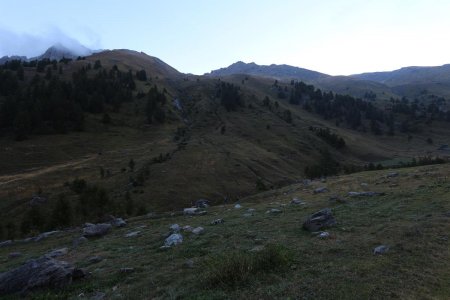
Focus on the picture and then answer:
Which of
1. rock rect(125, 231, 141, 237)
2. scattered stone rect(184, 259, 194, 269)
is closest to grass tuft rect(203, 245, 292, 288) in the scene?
scattered stone rect(184, 259, 194, 269)

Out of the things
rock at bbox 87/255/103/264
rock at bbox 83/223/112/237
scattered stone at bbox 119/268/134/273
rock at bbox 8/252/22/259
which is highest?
scattered stone at bbox 119/268/134/273

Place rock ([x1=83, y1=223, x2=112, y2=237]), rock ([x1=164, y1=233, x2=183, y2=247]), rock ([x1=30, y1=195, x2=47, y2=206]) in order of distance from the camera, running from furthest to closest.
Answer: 1. rock ([x1=30, y1=195, x2=47, y2=206])
2. rock ([x1=83, y1=223, x2=112, y2=237])
3. rock ([x1=164, y1=233, x2=183, y2=247])

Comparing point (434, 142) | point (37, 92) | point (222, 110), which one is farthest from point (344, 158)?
point (37, 92)

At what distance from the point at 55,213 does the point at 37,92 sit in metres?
88.0

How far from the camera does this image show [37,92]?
120 metres

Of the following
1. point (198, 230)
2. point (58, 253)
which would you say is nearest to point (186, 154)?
point (198, 230)

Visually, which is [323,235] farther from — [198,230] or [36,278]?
[36,278]

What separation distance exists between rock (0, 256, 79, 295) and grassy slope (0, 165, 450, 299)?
677 mm

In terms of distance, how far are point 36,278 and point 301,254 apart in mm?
10984

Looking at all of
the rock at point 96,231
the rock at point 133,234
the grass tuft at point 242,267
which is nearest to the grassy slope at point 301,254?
the grass tuft at point 242,267

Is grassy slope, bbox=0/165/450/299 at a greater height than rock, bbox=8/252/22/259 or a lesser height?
greater

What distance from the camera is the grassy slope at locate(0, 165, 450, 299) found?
12820 mm

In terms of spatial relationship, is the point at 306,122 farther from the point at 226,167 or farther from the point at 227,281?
the point at 227,281

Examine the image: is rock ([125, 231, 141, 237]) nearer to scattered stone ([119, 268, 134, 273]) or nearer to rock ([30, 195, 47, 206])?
scattered stone ([119, 268, 134, 273])
